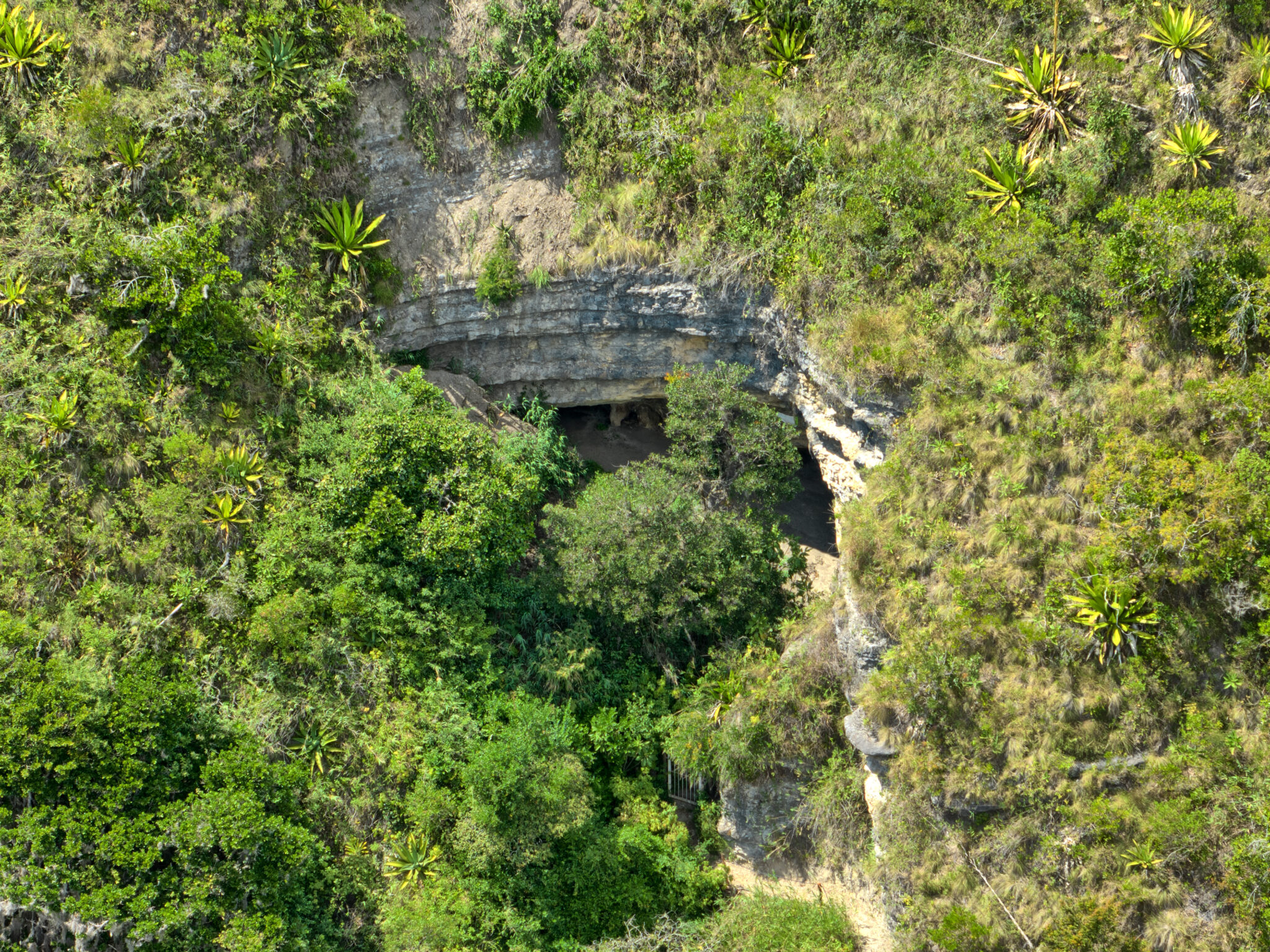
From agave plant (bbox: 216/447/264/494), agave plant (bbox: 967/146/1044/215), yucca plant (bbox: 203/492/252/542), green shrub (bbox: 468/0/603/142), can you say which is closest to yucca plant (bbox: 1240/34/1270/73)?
agave plant (bbox: 967/146/1044/215)

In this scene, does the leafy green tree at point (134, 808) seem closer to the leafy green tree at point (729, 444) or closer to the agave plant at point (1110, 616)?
the leafy green tree at point (729, 444)

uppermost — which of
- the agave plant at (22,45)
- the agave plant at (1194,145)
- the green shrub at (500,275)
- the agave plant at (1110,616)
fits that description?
the agave plant at (22,45)

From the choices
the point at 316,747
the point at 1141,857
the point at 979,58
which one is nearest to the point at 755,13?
the point at 979,58

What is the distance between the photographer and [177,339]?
2014cm

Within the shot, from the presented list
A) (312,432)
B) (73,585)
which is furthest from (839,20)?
(73,585)

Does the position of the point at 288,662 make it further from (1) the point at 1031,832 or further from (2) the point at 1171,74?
(2) the point at 1171,74

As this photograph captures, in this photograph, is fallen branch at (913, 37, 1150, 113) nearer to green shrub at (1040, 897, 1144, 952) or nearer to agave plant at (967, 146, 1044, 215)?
agave plant at (967, 146, 1044, 215)

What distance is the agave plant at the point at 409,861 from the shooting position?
19.0 m

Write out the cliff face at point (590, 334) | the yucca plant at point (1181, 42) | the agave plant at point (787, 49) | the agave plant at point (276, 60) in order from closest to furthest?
the yucca plant at point (1181, 42), the agave plant at point (787, 49), the agave plant at point (276, 60), the cliff face at point (590, 334)

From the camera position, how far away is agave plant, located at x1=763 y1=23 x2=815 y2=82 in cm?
2070

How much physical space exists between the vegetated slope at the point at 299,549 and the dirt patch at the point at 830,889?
79 cm

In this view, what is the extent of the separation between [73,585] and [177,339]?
5.34 metres

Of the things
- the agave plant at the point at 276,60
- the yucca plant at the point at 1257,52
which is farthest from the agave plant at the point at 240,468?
the yucca plant at the point at 1257,52

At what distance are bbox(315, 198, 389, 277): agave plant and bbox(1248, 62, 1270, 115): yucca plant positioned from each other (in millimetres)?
17285
